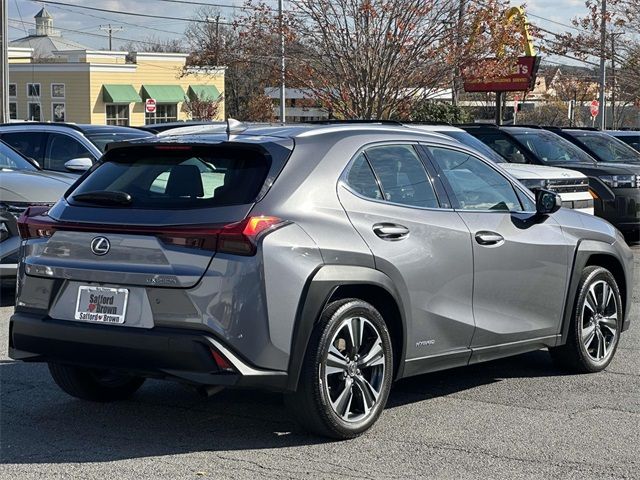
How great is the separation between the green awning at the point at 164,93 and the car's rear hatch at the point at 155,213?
55.5m

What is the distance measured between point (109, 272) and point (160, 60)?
58.1m

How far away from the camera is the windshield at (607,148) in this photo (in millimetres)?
17922

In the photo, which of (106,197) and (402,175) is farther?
(402,175)

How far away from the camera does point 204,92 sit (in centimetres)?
6188

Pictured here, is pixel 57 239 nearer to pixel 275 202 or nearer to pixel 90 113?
pixel 275 202

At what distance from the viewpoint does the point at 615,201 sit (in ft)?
51.4

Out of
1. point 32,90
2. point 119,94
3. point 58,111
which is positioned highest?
point 32,90

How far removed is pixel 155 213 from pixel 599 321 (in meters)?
3.61

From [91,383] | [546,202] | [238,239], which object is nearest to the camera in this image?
[238,239]

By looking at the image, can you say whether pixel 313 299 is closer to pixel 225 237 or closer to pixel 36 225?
pixel 225 237

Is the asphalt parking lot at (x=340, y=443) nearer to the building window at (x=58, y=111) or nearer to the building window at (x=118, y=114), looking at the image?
the building window at (x=118, y=114)

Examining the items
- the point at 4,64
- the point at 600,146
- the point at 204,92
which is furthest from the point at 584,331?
the point at 204,92

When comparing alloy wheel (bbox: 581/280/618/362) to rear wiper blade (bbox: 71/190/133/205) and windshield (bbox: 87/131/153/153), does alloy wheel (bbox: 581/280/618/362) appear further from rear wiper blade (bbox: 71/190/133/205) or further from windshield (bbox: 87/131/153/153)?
windshield (bbox: 87/131/153/153)

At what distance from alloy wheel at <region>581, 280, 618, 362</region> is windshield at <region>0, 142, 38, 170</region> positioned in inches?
265
